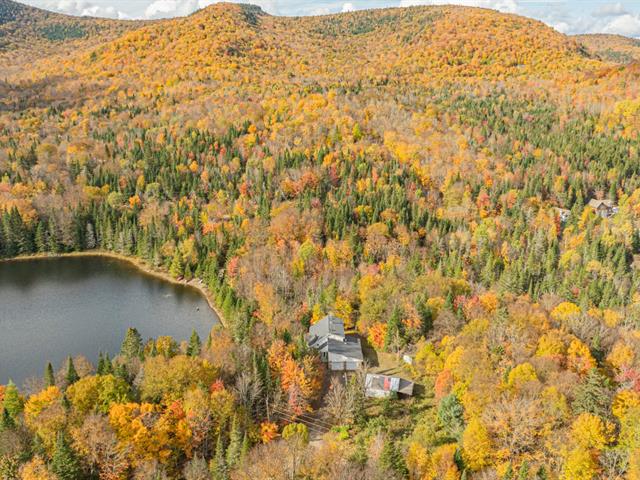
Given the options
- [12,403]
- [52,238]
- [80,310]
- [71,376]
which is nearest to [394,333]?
[71,376]

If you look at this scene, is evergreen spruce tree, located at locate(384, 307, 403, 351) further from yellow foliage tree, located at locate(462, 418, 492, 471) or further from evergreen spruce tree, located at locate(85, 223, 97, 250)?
evergreen spruce tree, located at locate(85, 223, 97, 250)

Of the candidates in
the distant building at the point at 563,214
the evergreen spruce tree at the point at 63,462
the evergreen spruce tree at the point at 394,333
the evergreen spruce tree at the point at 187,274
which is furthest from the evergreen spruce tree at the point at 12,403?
the distant building at the point at 563,214

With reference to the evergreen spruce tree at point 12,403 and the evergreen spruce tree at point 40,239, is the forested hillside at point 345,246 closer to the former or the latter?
the evergreen spruce tree at point 12,403

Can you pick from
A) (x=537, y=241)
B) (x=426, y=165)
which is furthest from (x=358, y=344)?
(x=426, y=165)

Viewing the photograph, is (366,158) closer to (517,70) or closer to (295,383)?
(295,383)

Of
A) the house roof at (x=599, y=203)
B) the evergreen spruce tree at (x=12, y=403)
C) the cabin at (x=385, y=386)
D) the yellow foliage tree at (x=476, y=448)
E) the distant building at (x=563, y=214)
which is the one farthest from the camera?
the house roof at (x=599, y=203)

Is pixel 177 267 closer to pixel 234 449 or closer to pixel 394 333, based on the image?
pixel 394 333

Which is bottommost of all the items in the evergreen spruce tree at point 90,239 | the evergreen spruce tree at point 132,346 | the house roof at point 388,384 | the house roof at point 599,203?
the house roof at point 388,384
